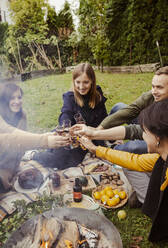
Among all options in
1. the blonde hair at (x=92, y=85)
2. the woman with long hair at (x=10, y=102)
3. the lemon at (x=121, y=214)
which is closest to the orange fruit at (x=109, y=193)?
the lemon at (x=121, y=214)

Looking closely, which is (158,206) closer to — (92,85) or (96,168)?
(96,168)

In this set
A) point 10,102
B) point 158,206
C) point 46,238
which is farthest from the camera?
point 10,102

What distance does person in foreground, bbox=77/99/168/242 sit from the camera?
129 cm

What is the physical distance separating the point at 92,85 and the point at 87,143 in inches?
43.7

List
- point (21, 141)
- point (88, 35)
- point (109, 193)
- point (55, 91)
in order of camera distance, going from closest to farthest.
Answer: point (21, 141) → point (109, 193) → point (88, 35) → point (55, 91)

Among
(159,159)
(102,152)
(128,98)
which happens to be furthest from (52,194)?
(128,98)

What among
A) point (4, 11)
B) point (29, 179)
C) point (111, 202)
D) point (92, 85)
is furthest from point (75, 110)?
point (4, 11)

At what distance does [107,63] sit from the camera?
385 centimetres

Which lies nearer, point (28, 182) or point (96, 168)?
point (28, 182)

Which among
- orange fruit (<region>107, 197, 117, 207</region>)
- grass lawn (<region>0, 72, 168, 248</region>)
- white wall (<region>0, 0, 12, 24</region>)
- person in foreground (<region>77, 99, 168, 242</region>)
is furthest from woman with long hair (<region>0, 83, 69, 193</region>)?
white wall (<region>0, 0, 12, 24</region>)

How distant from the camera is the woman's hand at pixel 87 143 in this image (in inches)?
83.1

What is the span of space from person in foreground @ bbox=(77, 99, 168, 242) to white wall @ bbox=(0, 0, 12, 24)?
→ 2216mm

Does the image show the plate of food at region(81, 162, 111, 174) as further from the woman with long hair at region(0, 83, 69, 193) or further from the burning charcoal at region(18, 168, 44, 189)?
the woman with long hair at region(0, 83, 69, 193)

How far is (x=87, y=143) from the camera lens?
218 cm
